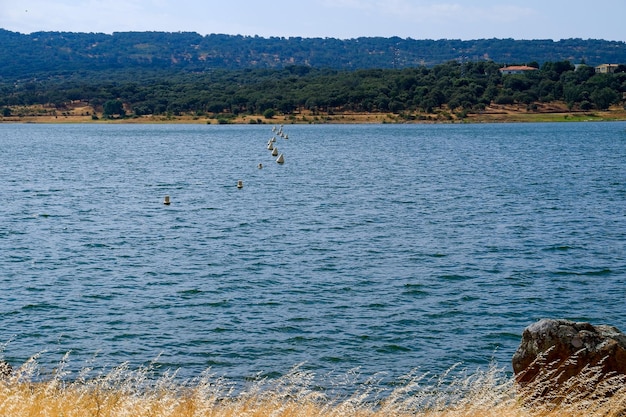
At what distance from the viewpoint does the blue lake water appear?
2308 centimetres

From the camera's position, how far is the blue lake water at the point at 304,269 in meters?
23.1

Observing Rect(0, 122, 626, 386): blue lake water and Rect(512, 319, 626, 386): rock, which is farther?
Rect(0, 122, 626, 386): blue lake water

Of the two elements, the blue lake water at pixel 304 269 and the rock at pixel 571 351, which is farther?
the blue lake water at pixel 304 269

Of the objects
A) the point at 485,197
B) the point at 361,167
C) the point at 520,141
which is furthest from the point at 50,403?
the point at 520,141

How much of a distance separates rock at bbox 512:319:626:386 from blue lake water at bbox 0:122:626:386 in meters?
5.96

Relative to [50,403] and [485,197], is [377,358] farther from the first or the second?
[485,197]

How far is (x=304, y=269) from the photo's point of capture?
33.2 m

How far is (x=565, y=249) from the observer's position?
37312 mm

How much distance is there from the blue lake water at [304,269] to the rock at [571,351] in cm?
596

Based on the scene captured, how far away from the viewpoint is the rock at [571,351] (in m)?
14.7

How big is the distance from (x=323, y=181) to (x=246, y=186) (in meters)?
7.72

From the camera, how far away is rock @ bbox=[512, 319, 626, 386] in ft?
48.1

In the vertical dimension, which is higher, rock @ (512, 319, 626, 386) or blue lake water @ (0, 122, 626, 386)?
rock @ (512, 319, 626, 386)

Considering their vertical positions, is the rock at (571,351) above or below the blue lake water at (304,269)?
above
